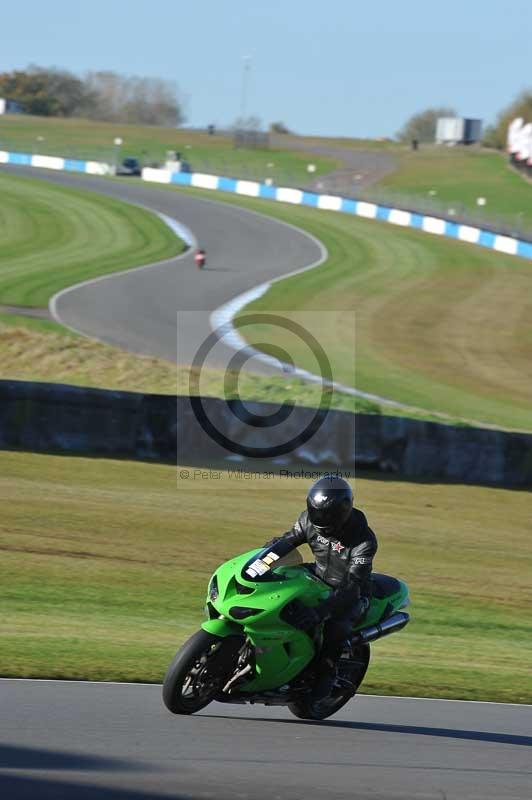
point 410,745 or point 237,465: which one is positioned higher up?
point 410,745

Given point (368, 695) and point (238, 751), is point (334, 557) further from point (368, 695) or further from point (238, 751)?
point (368, 695)

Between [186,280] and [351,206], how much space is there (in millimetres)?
25920

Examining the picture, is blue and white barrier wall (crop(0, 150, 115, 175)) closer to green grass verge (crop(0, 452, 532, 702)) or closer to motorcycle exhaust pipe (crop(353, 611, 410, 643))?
green grass verge (crop(0, 452, 532, 702))

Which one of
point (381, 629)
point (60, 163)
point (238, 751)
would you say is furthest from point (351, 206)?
point (238, 751)

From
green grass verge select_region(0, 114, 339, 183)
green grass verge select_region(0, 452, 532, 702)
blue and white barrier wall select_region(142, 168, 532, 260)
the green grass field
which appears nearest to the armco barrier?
green grass verge select_region(0, 452, 532, 702)

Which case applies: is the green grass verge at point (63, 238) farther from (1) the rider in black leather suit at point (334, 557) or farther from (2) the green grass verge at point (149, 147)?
(1) the rider in black leather suit at point (334, 557)

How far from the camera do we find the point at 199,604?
37.4 ft

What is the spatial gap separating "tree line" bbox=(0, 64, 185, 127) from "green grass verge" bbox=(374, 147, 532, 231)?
221ft

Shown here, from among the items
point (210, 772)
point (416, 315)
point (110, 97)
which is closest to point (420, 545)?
point (210, 772)

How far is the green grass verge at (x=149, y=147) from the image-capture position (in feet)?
268

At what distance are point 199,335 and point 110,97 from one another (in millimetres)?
155354

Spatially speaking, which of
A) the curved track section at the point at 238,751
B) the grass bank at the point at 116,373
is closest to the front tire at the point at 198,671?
the curved track section at the point at 238,751

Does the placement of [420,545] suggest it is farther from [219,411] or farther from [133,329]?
[133,329]

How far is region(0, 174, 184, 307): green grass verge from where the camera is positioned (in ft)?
124
